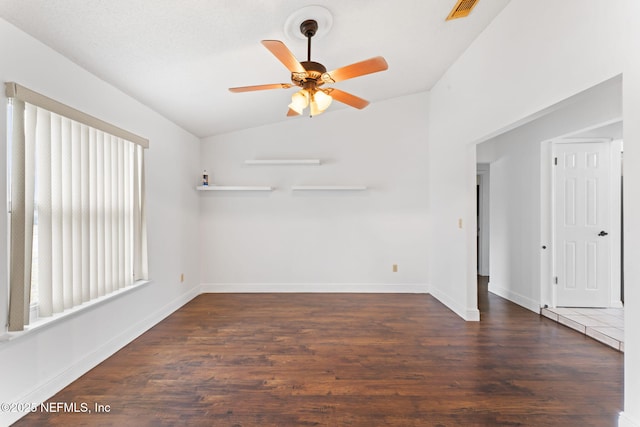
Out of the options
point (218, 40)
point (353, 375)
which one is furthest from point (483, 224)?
point (218, 40)

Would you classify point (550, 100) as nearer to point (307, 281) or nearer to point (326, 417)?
point (326, 417)

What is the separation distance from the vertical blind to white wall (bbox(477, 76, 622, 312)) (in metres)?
4.50

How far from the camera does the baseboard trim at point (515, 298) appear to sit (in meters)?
3.66

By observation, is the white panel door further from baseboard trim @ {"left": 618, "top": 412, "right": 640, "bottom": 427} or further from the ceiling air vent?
baseboard trim @ {"left": 618, "top": 412, "right": 640, "bottom": 427}

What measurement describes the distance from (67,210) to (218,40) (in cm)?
168

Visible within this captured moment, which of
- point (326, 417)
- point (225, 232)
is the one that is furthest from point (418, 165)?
point (326, 417)

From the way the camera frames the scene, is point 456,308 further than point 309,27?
Yes

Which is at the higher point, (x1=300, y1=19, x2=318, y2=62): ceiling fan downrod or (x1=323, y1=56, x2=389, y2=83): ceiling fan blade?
(x1=300, y1=19, x2=318, y2=62): ceiling fan downrod

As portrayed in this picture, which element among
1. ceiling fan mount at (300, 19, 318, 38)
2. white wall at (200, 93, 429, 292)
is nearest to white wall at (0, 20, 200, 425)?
white wall at (200, 93, 429, 292)

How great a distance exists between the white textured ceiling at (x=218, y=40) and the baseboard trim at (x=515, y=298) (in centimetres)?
316

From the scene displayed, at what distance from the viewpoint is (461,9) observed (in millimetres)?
2512

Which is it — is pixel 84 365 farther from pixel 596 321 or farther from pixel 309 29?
pixel 596 321

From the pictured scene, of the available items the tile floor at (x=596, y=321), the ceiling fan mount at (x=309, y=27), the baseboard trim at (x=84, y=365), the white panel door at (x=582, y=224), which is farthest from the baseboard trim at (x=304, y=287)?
the ceiling fan mount at (x=309, y=27)

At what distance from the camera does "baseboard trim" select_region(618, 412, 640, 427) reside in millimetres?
1558
